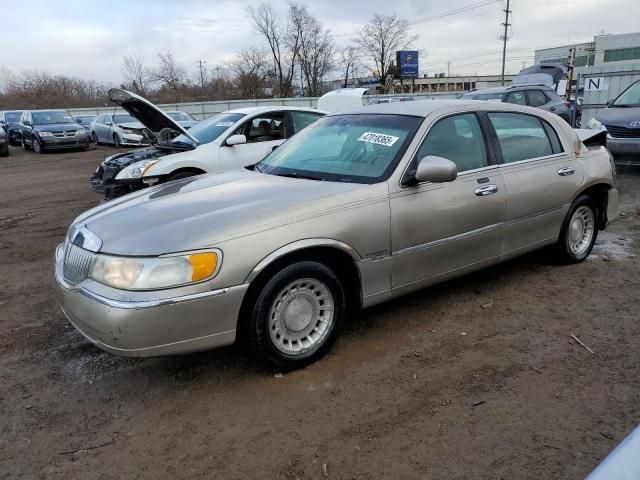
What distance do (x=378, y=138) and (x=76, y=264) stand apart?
226cm

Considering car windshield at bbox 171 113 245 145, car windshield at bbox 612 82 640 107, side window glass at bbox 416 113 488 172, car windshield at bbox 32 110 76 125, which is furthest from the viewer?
car windshield at bbox 32 110 76 125

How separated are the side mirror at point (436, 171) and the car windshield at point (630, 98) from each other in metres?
8.89

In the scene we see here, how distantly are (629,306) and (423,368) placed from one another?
2034mm

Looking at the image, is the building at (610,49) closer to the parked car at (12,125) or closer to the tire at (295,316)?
the parked car at (12,125)

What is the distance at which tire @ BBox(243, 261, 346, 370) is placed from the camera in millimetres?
3064

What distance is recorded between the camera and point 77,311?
3029 millimetres

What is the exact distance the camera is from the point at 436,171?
345 centimetres

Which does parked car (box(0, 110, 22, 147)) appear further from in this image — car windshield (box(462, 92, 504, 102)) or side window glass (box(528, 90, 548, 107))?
side window glass (box(528, 90, 548, 107))

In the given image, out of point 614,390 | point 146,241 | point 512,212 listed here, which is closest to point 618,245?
point 512,212

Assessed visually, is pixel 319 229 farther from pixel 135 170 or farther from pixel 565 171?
pixel 135 170

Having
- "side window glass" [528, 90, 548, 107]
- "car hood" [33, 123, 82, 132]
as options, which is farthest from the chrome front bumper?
"car hood" [33, 123, 82, 132]

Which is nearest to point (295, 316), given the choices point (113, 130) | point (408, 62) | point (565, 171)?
point (565, 171)

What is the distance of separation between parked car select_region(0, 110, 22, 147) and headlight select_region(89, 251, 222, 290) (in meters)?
24.9

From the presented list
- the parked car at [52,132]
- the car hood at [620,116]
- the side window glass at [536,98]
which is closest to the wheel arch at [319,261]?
the car hood at [620,116]
